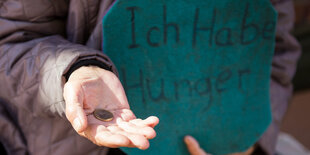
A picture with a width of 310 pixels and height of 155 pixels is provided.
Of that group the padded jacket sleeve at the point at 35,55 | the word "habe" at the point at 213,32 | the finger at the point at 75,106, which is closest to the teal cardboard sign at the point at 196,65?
the word "habe" at the point at 213,32

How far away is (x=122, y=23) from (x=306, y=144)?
1821 millimetres

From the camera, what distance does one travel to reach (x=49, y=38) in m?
0.81

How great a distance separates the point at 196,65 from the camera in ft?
3.08

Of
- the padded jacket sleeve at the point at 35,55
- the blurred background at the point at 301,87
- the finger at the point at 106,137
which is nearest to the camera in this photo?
the finger at the point at 106,137

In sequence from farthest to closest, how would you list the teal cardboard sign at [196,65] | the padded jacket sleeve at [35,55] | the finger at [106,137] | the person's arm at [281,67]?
the person's arm at [281,67] < the teal cardboard sign at [196,65] < the padded jacket sleeve at [35,55] < the finger at [106,137]

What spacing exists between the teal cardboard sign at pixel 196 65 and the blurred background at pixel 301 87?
138cm

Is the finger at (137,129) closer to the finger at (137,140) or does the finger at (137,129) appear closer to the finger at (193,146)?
the finger at (137,140)

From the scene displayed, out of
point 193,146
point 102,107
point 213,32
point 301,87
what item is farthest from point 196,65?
point 301,87

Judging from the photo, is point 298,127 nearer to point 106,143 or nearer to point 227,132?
point 227,132

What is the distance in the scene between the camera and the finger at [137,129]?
1.82ft

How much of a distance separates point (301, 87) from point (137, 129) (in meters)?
2.28

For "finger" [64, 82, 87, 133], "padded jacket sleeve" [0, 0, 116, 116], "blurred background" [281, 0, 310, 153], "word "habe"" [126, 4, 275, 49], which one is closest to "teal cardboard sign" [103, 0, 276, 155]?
"word "habe"" [126, 4, 275, 49]

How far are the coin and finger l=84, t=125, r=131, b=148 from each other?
2 centimetres

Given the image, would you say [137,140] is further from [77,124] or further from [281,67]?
[281,67]
